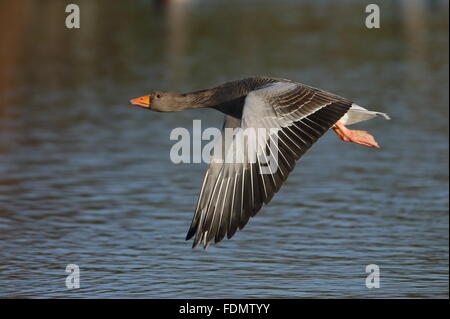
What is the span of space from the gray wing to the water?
1.68m

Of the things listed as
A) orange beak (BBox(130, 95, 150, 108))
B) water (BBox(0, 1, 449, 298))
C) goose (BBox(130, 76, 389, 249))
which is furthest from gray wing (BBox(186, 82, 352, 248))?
orange beak (BBox(130, 95, 150, 108))

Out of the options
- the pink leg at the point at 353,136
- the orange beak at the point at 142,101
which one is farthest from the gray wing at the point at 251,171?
the orange beak at the point at 142,101

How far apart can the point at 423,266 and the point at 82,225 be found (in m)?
4.49

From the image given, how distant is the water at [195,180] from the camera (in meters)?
10.8

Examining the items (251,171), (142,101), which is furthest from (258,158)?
(142,101)

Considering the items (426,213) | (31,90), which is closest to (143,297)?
(426,213)

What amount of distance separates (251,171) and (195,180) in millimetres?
6983

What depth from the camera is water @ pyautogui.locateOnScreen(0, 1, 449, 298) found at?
1078 cm

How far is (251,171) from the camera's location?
857 centimetres

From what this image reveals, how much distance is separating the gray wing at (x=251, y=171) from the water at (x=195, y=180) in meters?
1.68

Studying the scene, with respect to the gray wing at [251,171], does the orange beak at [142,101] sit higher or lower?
higher

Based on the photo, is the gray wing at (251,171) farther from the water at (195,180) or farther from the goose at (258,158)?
the water at (195,180)

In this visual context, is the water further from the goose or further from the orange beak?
the orange beak

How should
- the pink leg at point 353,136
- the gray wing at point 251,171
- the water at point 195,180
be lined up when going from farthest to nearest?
1. the water at point 195,180
2. the pink leg at point 353,136
3. the gray wing at point 251,171
